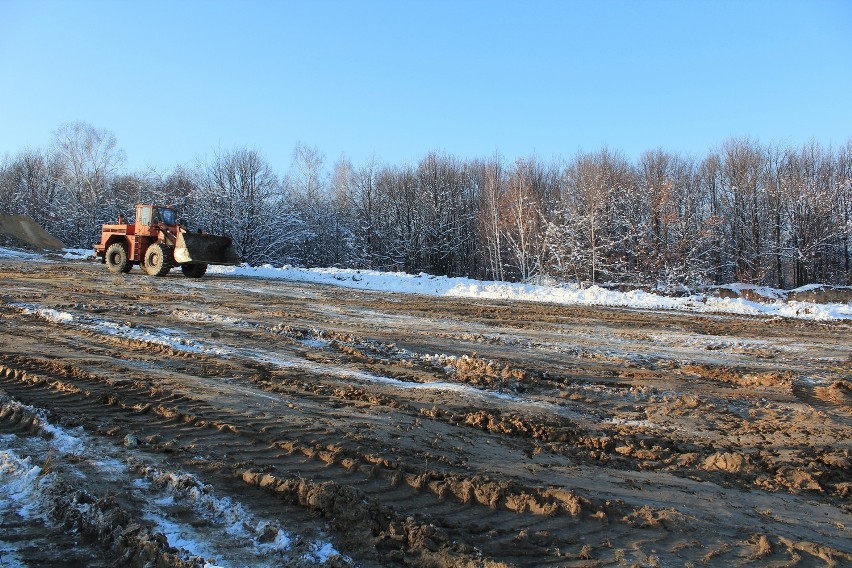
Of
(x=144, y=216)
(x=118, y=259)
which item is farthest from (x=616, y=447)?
(x=118, y=259)

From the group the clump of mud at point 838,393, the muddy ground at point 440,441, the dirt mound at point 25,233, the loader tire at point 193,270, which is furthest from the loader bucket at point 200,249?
the dirt mound at point 25,233

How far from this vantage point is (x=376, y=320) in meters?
11.2

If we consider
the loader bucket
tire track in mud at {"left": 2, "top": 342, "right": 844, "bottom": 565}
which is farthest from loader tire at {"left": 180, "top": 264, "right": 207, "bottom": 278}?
tire track in mud at {"left": 2, "top": 342, "right": 844, "bottom": 565}

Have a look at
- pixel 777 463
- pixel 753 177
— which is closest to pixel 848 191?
pixel 753 177

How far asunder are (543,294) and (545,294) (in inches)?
2.8

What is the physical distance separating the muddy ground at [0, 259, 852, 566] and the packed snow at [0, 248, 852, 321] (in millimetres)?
6129

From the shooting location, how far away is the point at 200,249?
1841cm

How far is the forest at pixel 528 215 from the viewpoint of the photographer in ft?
106

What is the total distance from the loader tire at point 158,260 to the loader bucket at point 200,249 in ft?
1.30

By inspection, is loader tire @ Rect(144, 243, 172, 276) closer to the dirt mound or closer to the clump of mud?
the clump of mud

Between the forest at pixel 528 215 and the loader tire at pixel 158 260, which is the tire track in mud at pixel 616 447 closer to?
the loader tire at pixel 158 260

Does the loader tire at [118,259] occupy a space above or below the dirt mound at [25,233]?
below

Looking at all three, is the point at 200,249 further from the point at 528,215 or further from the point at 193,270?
the point at 528,215

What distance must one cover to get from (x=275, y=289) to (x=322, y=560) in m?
14.9
